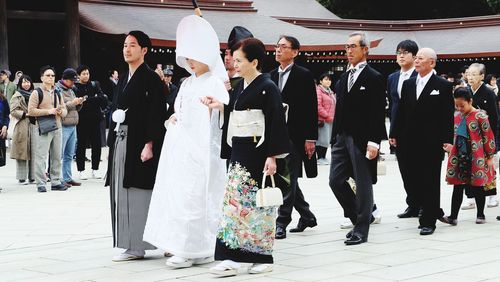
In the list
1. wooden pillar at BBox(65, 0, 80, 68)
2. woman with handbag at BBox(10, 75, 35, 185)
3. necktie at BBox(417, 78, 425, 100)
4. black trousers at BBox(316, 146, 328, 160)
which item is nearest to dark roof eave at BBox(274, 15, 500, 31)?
wooden pillar at BBox(65, 0, 80, 68)

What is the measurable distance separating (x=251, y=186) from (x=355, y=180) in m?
1.57

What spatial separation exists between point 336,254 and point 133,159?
5.73 ft

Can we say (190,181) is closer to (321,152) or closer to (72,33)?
(321,152)

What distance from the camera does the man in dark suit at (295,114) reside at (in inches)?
289

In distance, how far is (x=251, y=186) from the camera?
5844 mm

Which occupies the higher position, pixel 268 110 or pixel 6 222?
pixel 268 110

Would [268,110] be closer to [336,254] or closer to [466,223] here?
[336,254]

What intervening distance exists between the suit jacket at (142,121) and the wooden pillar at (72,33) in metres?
13.0

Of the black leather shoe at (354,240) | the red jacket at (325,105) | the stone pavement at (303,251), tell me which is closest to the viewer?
the stone pavement at (303,251)

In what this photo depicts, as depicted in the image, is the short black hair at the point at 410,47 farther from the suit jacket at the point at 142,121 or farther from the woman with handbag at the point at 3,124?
the woman with handbag at the point at 3,124

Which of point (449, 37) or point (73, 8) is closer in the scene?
point (73, 8)

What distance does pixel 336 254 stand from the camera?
21.4 feet

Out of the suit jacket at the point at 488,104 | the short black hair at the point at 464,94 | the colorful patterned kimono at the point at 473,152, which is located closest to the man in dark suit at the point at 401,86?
the colorful patterned kimono at the point at 473,152

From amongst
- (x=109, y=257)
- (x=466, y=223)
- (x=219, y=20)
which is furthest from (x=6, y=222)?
(x=219, y=20)
